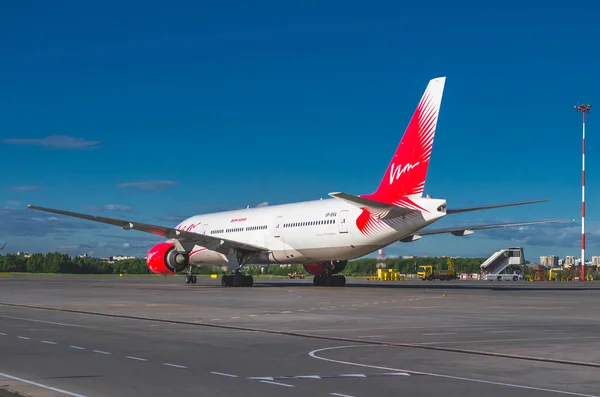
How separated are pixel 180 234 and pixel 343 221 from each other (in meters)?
12.8

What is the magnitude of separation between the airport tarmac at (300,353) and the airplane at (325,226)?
1619cm

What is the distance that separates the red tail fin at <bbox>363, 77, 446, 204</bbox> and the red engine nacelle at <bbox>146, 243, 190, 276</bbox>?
2091 centimetres

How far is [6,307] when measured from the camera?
30.4m

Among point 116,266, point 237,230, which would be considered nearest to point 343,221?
point 237,230

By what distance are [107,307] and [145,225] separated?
2317 centimetres

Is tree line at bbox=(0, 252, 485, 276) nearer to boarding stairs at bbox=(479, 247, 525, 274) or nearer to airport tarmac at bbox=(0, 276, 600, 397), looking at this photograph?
boarding stairs at bbox=(479, 247, 525, 274)

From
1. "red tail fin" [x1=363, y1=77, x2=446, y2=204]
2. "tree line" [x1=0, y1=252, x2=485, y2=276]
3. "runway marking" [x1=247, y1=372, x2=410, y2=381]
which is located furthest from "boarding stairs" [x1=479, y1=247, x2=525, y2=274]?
"runway marking" [x1=247, y1=372, x2=410, y2=381]

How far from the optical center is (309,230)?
1992 inches

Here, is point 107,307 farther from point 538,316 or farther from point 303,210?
point 303,210

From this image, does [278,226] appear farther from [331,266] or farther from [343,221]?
[343,221]

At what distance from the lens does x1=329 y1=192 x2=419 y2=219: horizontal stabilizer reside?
41531 mm

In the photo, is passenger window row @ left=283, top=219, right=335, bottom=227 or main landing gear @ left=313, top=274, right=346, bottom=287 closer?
passenger window row @ left=283, top=219, right=335, bottom=227

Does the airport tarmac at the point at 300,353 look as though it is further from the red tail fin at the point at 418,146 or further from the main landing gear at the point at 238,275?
the main landing gear at the point at 238,275

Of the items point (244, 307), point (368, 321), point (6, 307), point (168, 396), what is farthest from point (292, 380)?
point (6, 307)
